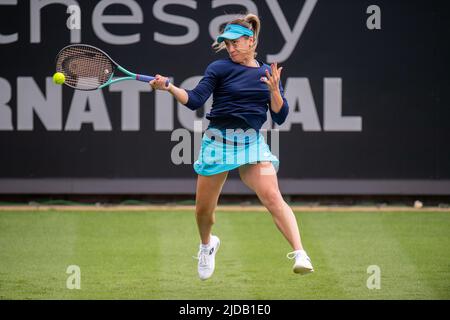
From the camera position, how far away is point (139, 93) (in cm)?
967

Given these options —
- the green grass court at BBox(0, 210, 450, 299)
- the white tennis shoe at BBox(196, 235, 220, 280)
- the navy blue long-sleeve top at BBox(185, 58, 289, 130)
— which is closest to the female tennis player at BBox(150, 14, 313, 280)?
the navy blue long-sleeve top at BBox(185, 58, 289, 130)

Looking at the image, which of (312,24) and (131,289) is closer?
(131,289)

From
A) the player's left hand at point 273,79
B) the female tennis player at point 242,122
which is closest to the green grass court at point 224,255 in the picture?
the female tennis player at point 242,122

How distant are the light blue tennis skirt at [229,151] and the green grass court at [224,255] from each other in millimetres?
796

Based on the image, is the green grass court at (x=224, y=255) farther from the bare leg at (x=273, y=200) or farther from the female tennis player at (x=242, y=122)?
the female tennis player at (x=242, y=122)

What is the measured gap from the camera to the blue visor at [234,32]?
224 inches

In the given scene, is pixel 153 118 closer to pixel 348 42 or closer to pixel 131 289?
pixel 348 42

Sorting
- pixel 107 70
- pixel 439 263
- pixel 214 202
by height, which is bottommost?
pixel 439 263

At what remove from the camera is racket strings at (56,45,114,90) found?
5.96 meters

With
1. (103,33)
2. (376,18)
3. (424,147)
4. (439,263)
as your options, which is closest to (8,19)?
(103,33)

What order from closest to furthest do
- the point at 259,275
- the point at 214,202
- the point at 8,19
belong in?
1. the point at 214,202
2. the point at 259,275
3. the point at 8,19

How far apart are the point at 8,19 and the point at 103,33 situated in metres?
0.95

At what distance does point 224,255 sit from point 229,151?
1737 mm

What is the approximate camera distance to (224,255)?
7.31 m
